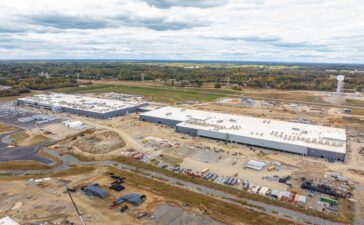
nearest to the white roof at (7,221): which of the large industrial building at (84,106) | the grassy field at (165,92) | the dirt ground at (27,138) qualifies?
the dirt ground at (27,138)

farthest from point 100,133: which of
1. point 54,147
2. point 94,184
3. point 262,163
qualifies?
point 262,163

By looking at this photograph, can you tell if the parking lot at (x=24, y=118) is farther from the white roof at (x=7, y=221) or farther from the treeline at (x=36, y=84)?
the white roof at (x=7, y=221)

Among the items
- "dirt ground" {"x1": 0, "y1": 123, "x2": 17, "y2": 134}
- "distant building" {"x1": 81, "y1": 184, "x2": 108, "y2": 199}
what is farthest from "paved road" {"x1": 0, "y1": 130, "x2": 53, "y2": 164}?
"distant building" {"x1": 81, "y1": 184, "x2": 108, "y2": 199}

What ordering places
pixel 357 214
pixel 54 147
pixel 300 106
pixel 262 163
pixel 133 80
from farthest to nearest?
pixel 133 80
pixel 300 106
pixel 54 147
pixel 262 163
pixel 357 214

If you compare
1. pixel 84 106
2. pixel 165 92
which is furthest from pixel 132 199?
pixel 165 92

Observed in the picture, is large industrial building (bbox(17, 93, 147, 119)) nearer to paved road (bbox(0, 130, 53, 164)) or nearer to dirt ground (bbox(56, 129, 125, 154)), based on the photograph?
dirt ground (bbox(56, 129, 125, 154))

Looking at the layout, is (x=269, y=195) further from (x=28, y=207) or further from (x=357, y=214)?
(x=28, y=207)

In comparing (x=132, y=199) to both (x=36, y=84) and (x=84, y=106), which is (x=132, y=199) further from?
(x=36, y=84)
